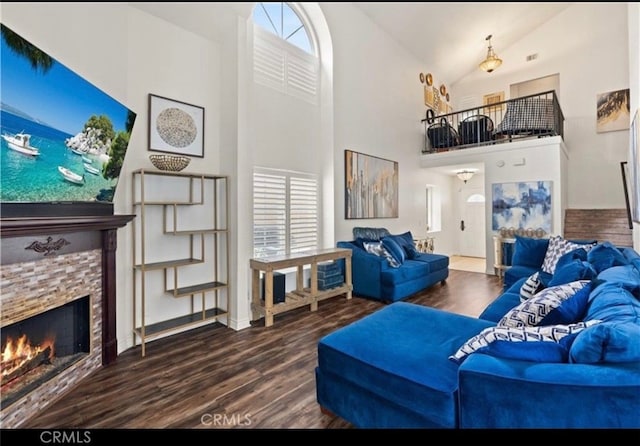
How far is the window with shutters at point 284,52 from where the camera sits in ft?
13.3

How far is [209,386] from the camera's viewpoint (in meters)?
2.21

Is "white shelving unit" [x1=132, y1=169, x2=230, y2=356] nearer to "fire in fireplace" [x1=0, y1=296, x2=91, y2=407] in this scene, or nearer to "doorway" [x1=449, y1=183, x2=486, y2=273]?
"fire in fireplace" [x1=0, y1=296, x2=91, y2=407]

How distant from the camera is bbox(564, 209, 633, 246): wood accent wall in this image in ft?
18.4

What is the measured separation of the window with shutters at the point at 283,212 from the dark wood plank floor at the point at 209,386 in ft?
3.86

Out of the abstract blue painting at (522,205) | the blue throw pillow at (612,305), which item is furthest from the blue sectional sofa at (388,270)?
the blue throw pillow at (612,305)

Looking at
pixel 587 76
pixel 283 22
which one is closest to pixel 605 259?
pixel 283 22

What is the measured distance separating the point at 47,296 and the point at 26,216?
1.89 ft

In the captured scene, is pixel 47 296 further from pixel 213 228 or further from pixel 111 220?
pixel 213 228

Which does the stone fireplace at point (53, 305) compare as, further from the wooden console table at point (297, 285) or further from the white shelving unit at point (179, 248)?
the wooden console table at point (297, 285)

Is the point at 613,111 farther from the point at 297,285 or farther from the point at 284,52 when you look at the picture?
the point at 297,285

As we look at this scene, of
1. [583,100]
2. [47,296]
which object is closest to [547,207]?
[583,100]

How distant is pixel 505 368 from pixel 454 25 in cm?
680

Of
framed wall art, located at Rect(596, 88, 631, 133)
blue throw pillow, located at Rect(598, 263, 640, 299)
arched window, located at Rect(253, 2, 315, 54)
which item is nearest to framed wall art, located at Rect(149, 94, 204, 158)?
arched window, located at Rect(253, 2, 315, 54)

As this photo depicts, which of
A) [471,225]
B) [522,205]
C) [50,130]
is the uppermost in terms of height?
[50,130]
